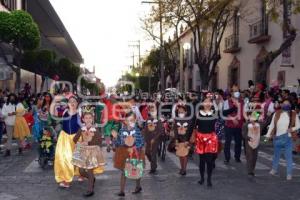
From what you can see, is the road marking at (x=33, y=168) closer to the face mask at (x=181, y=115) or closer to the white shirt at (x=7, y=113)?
the white shirt at (x=7, y=113)

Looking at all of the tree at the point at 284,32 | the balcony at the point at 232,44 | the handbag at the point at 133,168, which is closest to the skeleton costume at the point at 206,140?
the handbag at the point at 133,168

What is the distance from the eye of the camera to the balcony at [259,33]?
24.8 meters

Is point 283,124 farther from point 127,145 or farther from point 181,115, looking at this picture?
point 127,145

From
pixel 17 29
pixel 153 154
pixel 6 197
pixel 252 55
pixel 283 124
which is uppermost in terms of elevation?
pixel 17 29

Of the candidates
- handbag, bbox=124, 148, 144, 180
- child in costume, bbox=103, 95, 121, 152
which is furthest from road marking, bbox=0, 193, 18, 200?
child in costume, bbox=103, 95, 121, 152

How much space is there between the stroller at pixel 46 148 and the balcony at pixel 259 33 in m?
15.9

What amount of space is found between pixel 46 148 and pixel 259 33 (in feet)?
57.2

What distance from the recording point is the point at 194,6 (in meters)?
26.2

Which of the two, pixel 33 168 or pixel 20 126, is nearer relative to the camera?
pixel 33 168

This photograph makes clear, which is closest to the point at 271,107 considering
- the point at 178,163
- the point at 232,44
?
the point at 178,163

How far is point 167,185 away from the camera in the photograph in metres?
9.22

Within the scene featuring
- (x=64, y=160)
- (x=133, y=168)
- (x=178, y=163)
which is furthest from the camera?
(x=178, y=163)

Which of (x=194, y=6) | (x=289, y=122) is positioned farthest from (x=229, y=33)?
(x=289, y=122)

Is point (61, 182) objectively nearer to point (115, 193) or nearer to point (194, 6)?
point (115, 193)
